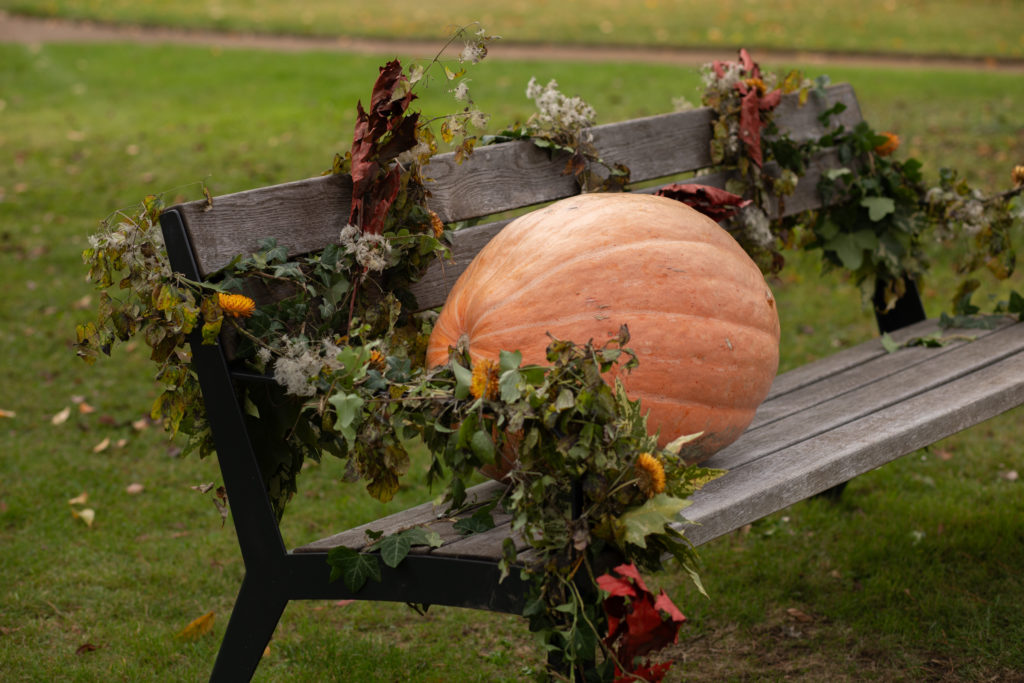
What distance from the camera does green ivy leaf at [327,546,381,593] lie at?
2281 millimetres

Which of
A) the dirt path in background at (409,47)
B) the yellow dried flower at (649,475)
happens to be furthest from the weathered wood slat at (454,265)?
the dirt path in background at (409,47)

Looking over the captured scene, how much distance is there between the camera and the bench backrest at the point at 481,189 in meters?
2.47

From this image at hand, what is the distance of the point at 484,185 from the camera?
3.06 metres

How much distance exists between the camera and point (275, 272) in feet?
8.20

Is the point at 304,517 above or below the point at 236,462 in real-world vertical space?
below

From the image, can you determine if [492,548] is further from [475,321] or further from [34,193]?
[34,193]

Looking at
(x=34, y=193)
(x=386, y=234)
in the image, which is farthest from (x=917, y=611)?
(x=34, y=193)

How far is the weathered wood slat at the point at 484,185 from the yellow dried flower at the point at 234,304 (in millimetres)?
137

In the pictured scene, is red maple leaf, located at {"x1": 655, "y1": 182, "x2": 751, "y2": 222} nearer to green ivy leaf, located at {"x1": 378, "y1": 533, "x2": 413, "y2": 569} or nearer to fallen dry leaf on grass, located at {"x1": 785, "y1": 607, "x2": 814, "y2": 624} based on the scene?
green ivy leaf, located at {"x1": 378, "y1": 533, "x2": 413, "y2": 569}

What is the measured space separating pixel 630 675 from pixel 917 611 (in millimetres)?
1880

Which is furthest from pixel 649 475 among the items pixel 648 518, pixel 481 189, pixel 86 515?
pixel 86 515

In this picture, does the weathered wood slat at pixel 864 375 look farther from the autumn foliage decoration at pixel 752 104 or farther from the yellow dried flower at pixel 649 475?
the yellow dried flower at pixel 649 475

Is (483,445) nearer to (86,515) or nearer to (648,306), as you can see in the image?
(648,306)

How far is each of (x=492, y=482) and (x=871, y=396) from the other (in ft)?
3.85
